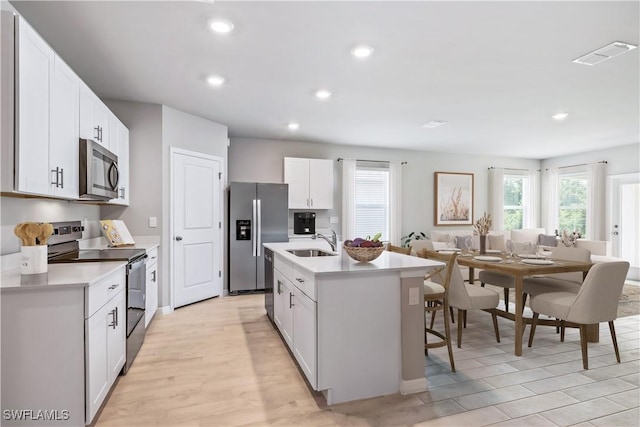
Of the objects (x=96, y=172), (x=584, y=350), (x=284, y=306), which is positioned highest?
(x=96, y=172)

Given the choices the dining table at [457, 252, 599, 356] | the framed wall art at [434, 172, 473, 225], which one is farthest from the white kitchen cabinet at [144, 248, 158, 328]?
the framed wall art at [434, 172, 473, 225]

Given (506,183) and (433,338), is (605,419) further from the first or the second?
(506,183)

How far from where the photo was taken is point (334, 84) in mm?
3451

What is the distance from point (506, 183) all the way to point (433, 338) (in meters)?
5.85

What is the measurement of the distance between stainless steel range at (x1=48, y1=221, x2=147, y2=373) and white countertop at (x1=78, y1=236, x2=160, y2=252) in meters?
0.28

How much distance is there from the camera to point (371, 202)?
263 inches

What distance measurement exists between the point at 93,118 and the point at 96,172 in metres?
0.50

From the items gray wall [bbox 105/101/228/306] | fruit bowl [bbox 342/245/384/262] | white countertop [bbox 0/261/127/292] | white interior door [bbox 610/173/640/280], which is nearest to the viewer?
white countertop [bbox 0/261/127/292]

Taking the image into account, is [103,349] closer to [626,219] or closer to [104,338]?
[104,338]

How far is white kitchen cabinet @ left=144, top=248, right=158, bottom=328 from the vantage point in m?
3.51

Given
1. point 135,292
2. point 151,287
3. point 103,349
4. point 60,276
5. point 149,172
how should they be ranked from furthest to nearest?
1. point 149,172
2. point 151,287
3. point 135,292
4. point 103,349
5. point 60,276

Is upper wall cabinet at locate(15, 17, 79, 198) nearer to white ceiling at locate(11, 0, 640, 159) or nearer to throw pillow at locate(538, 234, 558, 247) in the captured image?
white ceiling at locate(11, 0, 640, 159)

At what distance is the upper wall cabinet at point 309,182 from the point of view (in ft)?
19.0

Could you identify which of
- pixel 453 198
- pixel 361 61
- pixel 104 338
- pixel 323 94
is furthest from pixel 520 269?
pixel 453 198
